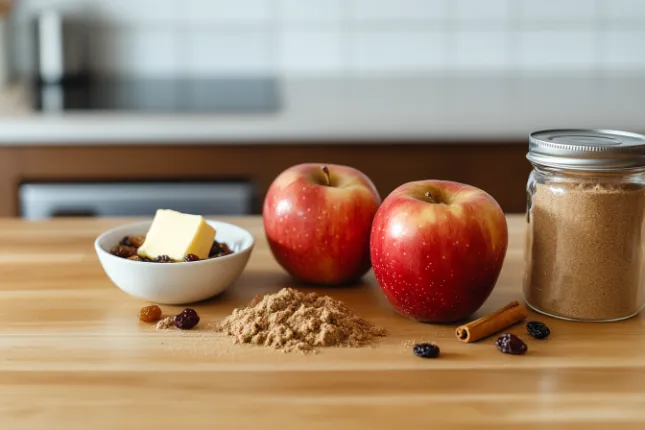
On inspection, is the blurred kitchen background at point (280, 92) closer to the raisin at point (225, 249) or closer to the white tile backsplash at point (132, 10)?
the white tile backsplash at point (132, 10)

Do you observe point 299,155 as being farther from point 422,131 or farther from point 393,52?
point 393,52

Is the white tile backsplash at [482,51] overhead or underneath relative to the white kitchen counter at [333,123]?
overhead

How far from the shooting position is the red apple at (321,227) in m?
1.07

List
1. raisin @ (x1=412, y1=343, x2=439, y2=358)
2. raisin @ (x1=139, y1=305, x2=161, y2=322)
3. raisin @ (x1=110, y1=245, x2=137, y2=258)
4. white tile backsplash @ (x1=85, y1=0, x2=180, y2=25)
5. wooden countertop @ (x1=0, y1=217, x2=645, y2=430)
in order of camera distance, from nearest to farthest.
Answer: wooden countertop @ (x1=0, y1=217, x2=645, y2=430) → raisin @ (x1=412, y1=343, x2=439, y2=358) → raisin @ (x1=139, y1=305, x2=161, y2=322) → raisin @ (x1=110, y1=245, x2=137, y2=258) → white tile backsplash @ (x1=85, y1=0, x2=180, y2=25)

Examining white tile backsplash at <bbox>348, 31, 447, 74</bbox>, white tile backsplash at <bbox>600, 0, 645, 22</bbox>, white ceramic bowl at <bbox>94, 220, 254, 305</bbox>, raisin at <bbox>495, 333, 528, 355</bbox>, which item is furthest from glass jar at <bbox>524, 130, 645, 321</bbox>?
white tile backsplash at <bbox>600, 0, 645, 22</bbox>

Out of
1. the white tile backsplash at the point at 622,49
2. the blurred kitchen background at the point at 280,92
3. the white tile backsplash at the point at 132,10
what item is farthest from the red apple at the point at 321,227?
the white tile backsplash at the point at 622,49

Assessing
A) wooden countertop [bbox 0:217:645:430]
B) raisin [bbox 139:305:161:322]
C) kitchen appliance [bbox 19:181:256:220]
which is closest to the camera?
wooden countertop [bbox 0:217:645:430]

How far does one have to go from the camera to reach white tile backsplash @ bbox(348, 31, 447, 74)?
2811 mm

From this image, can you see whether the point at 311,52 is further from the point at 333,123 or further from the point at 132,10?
the point at 333,123

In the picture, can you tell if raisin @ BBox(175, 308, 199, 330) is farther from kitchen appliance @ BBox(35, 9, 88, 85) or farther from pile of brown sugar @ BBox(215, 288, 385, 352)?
kitchen appliance @ BBox(35, 9, 88, 85)

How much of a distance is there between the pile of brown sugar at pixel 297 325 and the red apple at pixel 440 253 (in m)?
0.07

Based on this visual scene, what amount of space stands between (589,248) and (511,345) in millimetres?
164

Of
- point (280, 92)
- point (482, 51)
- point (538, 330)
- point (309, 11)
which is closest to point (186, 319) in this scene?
point (538, 330)

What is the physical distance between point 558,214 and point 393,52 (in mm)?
1981
